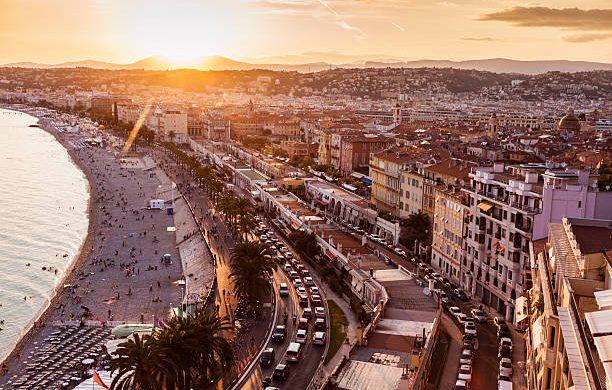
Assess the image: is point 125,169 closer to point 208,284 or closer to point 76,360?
point 208,284

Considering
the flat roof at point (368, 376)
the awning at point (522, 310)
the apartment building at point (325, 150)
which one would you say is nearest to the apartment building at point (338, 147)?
the apartment building at point (325, 150)

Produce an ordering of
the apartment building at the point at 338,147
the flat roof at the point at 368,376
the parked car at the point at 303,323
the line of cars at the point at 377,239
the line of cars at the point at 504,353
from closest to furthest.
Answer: the flat roof at the point at 368,376
the line of cars at the point at 504,353
the parked car at the point at 303,323
the line of cars at the point at 377,239
the apartment building at the point at 338,147

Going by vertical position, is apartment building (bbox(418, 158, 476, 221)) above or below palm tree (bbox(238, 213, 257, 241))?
above

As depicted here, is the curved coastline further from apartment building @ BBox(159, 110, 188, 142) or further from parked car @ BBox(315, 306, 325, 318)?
apartment building @ BBox(159, 110, 188, 142)

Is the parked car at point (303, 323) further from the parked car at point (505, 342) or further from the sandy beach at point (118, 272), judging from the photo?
the sandy beach at point (118, 272)

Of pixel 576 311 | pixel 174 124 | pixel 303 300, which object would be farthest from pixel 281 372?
pixel 174 124

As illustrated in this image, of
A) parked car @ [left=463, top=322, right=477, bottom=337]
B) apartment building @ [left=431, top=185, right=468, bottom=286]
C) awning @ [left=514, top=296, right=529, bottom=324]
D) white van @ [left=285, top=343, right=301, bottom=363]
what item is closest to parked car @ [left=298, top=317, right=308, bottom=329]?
white van @ [left=285, top=343, right=301, bottom=363]
